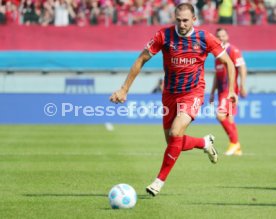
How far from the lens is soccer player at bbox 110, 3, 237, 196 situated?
394 inches

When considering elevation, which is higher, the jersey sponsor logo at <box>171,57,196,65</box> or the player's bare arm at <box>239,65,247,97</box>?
the jersey sponsor logo at <box>171,57,196,65</box>

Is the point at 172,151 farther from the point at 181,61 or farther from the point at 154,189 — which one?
the point at 181,61

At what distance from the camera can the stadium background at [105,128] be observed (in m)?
9.53

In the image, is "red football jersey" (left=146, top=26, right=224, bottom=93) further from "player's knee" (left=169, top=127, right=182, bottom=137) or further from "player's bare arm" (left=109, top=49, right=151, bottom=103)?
"player's knee" (left=169, top=127, right=182, bottom=137)

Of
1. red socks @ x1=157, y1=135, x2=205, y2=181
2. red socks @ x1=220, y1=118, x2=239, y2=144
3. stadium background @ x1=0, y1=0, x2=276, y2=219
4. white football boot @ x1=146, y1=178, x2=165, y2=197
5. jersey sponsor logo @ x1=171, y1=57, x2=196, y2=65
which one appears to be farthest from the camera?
red socks @ x1=220, y1=118, x2=239, y2=144

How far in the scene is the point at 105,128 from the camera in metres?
25.1

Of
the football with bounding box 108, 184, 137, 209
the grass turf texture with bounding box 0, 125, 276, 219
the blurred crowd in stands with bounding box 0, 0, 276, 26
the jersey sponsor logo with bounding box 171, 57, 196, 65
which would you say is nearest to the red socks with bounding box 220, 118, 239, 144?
the grass turf texture with bounding box 0, 125, 276, 219

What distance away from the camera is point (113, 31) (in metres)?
31.3

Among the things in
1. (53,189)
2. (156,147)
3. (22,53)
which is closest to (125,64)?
(22,53)

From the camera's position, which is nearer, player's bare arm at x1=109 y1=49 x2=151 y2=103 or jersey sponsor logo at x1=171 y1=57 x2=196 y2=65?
player's bare arm at x1=109 y1=49 x2=151 y2=103

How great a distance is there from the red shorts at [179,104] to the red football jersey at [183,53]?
0.25ft

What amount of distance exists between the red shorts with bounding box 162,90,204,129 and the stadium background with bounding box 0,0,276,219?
96 cm

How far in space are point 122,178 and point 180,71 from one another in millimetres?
2257

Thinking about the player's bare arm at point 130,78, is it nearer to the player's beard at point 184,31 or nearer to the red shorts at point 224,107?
the player's beard at point 184,31
